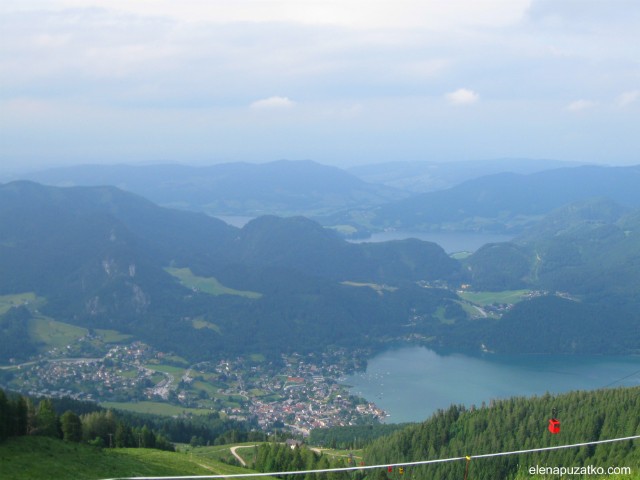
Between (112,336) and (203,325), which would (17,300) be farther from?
(203,325)

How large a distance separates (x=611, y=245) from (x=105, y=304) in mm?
117390

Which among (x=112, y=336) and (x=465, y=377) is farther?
(x=112, y=336)

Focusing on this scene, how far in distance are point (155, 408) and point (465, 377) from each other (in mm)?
38717

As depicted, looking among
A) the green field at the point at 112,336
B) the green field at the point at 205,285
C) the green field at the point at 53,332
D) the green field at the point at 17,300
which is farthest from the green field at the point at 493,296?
the green field at the point at 17,300

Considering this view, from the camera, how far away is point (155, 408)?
79.3m

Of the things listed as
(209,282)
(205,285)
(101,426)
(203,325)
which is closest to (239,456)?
(101,426)

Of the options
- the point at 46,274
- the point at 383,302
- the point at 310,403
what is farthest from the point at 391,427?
the point at 46,274

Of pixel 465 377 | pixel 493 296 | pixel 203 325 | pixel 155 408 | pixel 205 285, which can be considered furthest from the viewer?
pixel 493 296

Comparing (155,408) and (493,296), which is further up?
(493,296)

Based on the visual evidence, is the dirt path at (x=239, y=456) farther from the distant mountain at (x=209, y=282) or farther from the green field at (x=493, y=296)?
the green field at (x=493, y=296)

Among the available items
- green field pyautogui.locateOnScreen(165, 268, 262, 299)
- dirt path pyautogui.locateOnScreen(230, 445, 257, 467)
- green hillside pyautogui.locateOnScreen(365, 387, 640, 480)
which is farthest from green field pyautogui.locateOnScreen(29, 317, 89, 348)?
green hillside pyautogui.locateOnScreen(365, 387, 640, 480)

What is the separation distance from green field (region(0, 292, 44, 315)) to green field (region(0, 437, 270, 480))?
3702 inches

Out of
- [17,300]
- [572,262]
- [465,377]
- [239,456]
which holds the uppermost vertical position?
[572,262]

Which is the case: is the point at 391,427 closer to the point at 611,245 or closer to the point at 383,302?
the point at 383,302
